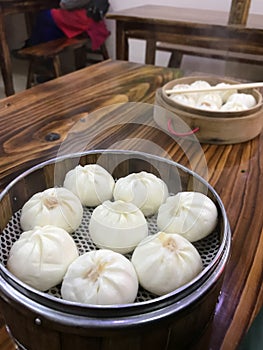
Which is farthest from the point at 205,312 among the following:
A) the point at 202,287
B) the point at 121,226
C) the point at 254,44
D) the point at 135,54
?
the point at 135,54

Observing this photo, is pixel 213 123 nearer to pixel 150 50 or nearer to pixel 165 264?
pixel 165 264

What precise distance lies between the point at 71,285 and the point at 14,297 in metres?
0.07

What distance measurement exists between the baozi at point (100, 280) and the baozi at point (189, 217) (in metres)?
0.12

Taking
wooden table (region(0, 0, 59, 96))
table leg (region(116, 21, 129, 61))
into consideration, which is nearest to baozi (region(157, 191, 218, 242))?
table leg (region(116, 21, 129, 61))

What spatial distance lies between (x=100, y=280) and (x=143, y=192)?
0.21 metres

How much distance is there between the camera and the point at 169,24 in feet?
6.69

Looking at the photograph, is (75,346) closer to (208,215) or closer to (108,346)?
(108,346)

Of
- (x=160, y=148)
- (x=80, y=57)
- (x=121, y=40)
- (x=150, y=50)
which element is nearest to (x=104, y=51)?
(x=80, y=57)

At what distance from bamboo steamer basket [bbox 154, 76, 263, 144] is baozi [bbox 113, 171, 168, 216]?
42 cm

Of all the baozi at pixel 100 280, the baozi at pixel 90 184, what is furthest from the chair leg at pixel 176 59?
the baozi at pixel 100 280

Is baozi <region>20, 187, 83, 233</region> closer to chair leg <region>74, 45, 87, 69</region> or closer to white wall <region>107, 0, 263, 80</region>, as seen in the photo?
white wall <region>107, 0, 263, 80</region>

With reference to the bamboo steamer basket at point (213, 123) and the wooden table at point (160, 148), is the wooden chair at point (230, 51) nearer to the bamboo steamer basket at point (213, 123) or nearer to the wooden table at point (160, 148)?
the wooden table at point (160, 148)

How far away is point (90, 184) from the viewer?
23.1 inches

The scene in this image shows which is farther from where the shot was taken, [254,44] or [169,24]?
[169,24]
